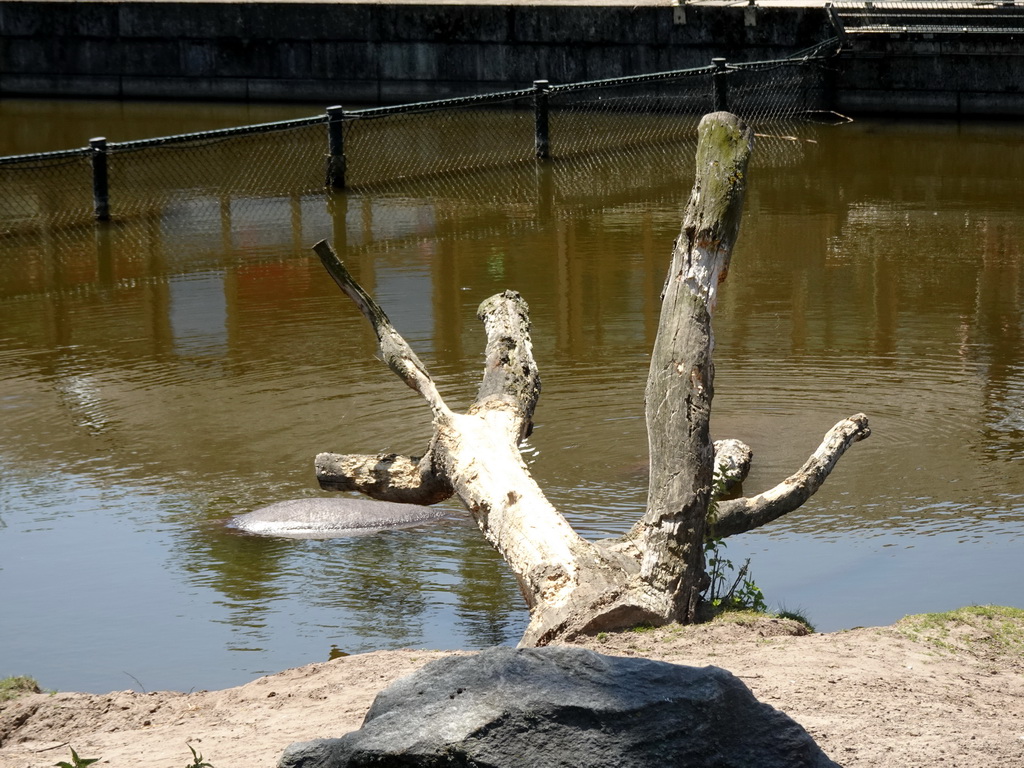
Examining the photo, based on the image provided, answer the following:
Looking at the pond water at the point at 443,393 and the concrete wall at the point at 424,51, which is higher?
the concrete wall at the point at 424,51

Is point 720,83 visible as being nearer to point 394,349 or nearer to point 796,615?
point 394,349

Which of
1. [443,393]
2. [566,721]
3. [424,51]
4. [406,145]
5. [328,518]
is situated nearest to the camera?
[566,721]

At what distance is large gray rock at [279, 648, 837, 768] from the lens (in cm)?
354

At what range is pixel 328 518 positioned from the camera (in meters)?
8.10

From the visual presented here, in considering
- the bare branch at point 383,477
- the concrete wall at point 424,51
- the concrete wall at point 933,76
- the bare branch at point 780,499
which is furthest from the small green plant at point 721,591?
the concrete wall at point 424,51

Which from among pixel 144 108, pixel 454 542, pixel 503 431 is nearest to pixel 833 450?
pixel 503 431

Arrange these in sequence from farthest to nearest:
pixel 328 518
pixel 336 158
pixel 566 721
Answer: pixel 336 158, pixel 328 518, pixel 566 721

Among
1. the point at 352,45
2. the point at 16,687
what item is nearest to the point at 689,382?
the point at 16,687

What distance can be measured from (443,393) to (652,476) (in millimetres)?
3852

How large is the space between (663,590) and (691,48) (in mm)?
17281

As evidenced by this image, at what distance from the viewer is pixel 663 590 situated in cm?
601

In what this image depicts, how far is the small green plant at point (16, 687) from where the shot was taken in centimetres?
567

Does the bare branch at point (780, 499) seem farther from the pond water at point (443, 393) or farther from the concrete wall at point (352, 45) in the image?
the concrete wall at point (352, 45)

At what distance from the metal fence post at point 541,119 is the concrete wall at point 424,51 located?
3744mm
